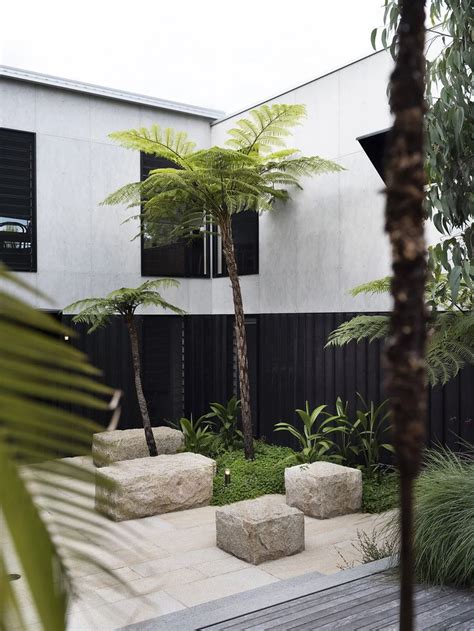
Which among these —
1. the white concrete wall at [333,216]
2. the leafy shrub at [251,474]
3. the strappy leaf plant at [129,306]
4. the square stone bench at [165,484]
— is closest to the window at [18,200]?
the strappy leaf plant at [129,306]

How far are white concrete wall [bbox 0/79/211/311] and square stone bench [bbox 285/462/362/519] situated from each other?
4.63m

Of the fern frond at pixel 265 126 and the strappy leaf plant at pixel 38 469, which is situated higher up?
the fern frond at pixel 265 126

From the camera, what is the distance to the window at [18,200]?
9.56 metres

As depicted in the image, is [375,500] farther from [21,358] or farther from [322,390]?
[21,358]

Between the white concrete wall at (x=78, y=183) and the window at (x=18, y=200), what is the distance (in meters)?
0.11

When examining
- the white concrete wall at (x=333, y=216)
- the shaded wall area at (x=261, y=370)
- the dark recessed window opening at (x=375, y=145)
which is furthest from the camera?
the white concrete wall at (x=333, y=216)

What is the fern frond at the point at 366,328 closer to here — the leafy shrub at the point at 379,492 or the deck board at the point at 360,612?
the leafy shrub at the point at 379,492

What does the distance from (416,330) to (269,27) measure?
13113mm

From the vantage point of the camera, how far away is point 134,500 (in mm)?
7090

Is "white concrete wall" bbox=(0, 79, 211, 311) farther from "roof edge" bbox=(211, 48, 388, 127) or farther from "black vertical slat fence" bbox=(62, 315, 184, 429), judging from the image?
"roof edge" bbox=(211, 48, 388, 127)

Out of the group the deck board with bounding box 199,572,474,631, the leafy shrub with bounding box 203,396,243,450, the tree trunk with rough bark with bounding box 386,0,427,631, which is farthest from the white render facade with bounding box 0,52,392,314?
the tree trunk with rough bark with bounding box 386,0,427,631

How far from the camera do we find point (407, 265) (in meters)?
0.46

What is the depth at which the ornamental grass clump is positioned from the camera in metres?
3.97

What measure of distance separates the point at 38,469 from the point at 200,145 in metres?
11.2
